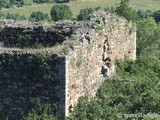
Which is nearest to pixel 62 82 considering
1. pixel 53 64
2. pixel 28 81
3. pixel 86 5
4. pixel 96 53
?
pixel 53 64

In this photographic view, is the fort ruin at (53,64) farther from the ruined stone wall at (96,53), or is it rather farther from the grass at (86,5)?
Answer: the grass at (86,5)

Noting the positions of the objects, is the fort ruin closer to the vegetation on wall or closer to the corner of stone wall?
the corner of stone wall

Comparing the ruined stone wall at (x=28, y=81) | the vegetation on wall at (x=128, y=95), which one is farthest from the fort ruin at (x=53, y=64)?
the vegetation on wall at (x=128, y=95)

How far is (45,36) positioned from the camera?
1795 centimetres

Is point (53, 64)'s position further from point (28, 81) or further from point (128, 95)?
point (128, 95)

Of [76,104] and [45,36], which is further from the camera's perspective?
[45,36]

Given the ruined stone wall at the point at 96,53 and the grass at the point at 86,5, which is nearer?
the ruined stone wall at the point at 96,53

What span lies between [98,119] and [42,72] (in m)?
1.93

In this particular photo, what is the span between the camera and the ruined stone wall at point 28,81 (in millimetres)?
14906

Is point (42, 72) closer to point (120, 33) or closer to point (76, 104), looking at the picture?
point (76, 104)

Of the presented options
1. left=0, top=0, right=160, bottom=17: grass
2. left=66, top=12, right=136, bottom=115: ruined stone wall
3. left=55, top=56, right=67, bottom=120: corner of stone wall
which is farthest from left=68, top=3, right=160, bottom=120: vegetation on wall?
left=0, top=0, right=160, bottom=17: grass

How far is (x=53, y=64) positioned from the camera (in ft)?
49.0

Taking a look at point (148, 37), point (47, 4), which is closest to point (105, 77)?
point (148, 37)

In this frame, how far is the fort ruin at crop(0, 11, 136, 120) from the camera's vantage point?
15.0 meters
